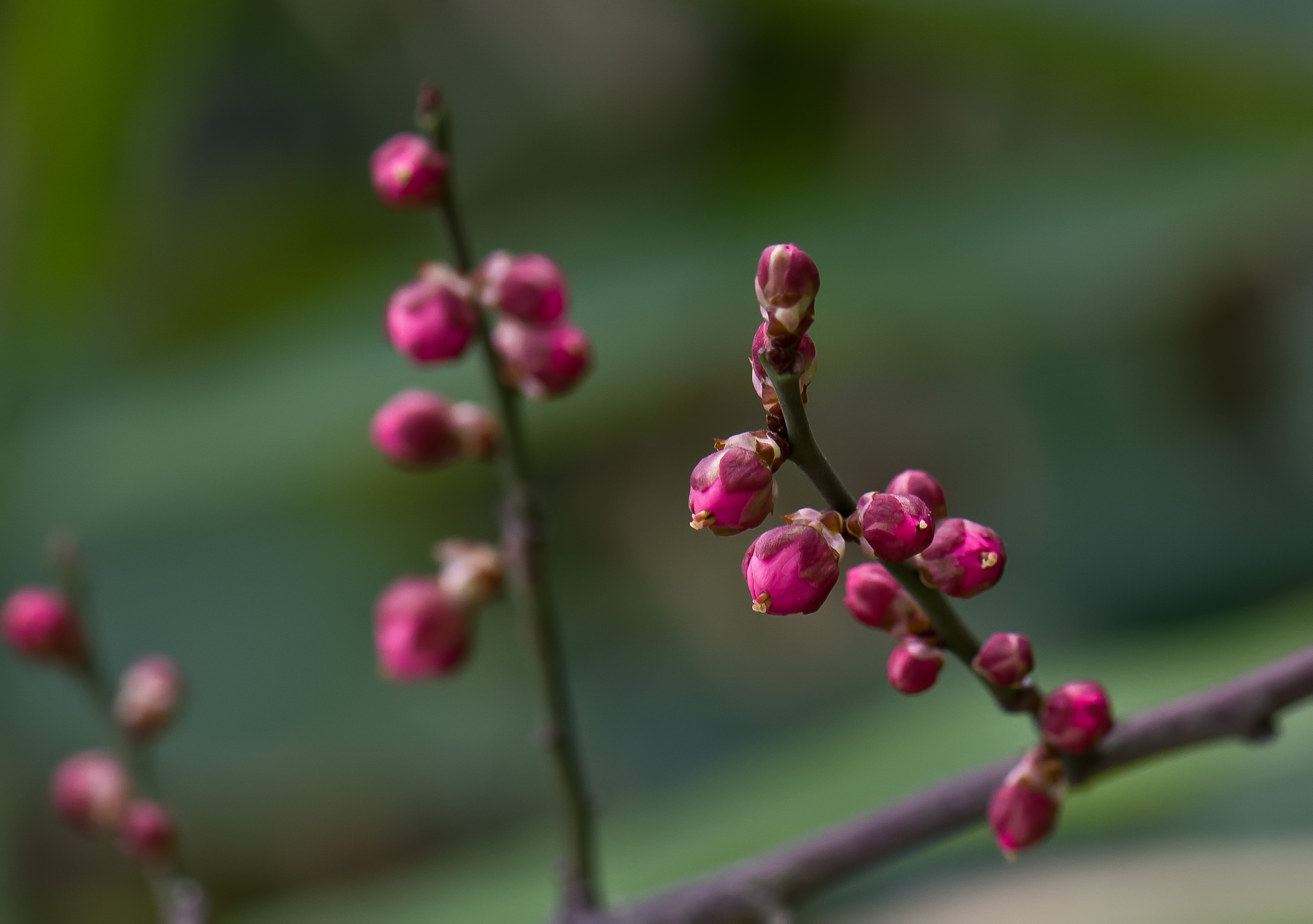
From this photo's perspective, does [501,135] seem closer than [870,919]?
No

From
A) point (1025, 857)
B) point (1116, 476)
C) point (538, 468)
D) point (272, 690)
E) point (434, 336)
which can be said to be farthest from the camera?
point (538, 468)

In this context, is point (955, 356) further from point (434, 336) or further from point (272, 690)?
point (434, 336)

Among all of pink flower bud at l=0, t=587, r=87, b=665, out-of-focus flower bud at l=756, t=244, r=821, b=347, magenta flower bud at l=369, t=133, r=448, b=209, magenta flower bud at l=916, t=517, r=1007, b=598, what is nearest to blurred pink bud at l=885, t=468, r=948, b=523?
magenta flower bud at l=916, t=517, r=1007, b=598

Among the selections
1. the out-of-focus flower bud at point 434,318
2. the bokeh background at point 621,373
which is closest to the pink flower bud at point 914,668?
the out-of-focus flower bud at point 434,318

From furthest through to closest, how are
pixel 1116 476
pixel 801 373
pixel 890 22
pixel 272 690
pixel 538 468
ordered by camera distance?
pixel 538 468 → pixel 272 690 → pixel 1116 476 → pixel 890 22 → pixel 801 373

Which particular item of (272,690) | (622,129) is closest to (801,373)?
(272,690)

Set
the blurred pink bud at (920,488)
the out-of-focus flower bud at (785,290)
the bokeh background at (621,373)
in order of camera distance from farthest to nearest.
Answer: the bokeh background at (621,373), the blurred pink bud at (920,488), the out-of-focus flower bud at (785,290)

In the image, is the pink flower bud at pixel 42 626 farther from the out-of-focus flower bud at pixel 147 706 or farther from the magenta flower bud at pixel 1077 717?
the magenta flower bud at pixel 1077 717
